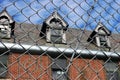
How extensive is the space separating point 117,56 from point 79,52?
29 centimetres

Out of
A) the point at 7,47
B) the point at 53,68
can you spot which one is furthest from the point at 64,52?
the point at 53,68

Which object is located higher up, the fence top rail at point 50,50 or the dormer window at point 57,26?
the fence top rail at point 50,50

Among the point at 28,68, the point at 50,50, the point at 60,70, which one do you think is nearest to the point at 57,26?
the point at 28,68

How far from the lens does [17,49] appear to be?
130 centimetres

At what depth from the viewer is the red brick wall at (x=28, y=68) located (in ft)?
5.38

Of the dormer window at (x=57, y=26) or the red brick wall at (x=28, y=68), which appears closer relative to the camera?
the red brick wall at (x=28, y=68)

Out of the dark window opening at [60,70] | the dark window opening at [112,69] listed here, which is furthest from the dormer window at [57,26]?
the dark window opening at [112,69]

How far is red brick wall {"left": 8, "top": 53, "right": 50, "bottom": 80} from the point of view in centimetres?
164

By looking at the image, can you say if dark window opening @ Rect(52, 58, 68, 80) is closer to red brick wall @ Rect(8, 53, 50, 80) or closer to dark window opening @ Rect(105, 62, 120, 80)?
red brick wall @ Rect(8, 53, 50, 80)

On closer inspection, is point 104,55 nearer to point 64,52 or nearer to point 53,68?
point 64,52

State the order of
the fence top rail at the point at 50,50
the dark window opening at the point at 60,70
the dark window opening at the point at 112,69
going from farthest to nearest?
the dark window opening at the point at 112,69 → the dark window opening at the point at 60,70 → the fence top rail at the point at 50,50

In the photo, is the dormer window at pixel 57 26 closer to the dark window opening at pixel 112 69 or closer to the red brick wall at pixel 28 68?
the red brick wall at pixel 28 68

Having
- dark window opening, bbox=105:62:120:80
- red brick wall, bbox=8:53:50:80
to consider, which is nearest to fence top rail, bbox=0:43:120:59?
red brick wall, bbox=8:53:50:80

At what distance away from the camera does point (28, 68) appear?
1.71m
